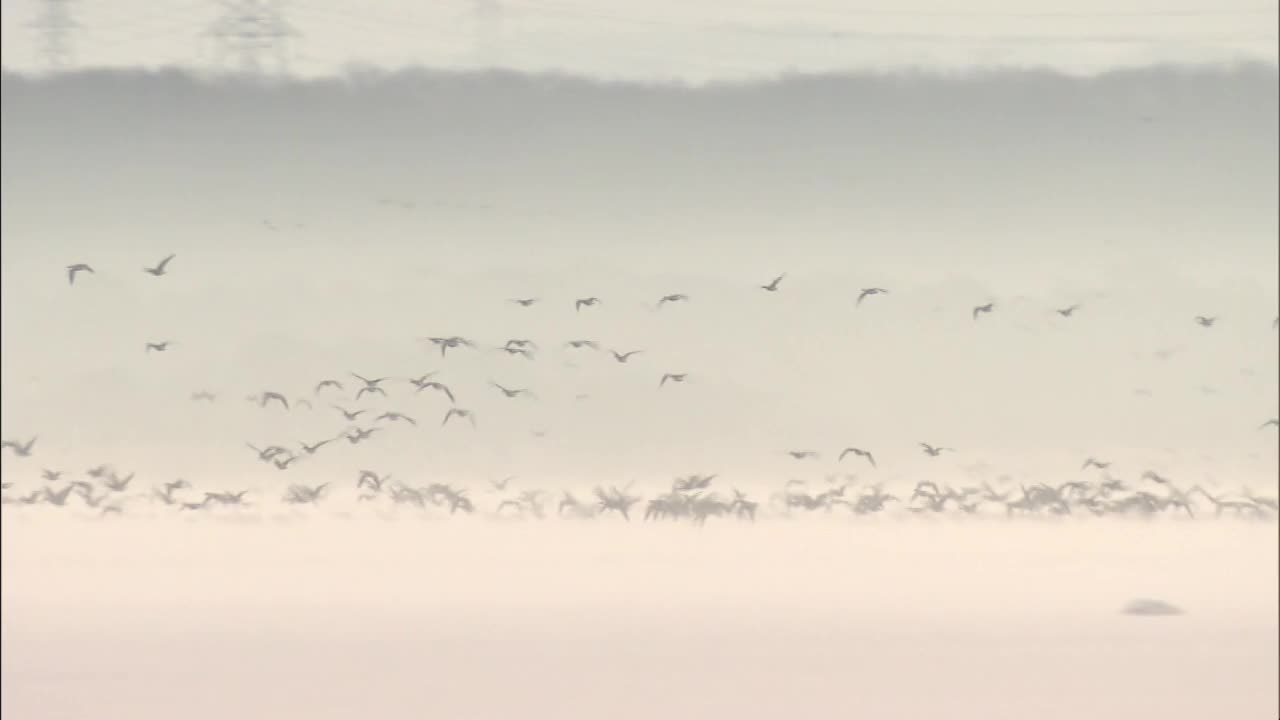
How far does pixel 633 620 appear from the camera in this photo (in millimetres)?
1772

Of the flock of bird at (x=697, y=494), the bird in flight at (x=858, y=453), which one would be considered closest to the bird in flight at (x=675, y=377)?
the flock of bird at (x=697, y=494)

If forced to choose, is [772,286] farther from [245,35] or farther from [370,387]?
[245,35]

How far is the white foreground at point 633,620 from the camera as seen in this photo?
1696mm

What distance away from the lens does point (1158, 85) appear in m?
1.88

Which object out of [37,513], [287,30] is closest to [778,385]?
[287,30]

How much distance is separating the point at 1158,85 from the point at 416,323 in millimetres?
1324

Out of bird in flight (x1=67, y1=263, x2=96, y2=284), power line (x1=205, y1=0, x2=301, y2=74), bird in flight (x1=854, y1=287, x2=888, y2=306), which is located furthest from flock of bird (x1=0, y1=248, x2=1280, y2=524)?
power line (x1=205, y1=0, x2=301, y2=74)

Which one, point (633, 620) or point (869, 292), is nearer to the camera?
point (633, 620)

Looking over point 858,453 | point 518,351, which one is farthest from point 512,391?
point 858,453

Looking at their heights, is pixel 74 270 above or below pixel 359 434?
above

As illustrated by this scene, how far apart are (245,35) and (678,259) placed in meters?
0.83

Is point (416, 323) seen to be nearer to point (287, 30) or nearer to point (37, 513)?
point (287, 30)

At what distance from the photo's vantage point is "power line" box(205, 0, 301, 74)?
1.87m

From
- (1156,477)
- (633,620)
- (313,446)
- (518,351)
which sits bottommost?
(633,620)
